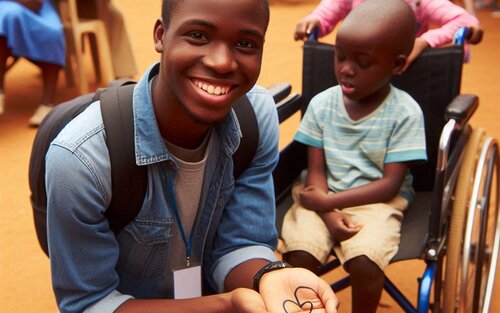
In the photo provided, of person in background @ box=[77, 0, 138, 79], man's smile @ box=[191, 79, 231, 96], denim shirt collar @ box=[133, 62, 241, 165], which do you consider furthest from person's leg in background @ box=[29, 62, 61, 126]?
man's smile @ box=[191, 79, 231, 96]

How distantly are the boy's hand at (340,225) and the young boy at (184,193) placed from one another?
1.26ft

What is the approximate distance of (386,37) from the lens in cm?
187

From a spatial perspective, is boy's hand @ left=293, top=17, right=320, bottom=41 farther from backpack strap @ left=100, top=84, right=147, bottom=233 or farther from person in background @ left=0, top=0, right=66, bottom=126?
person in background @ left=0, top=0, right=66, bottom=126

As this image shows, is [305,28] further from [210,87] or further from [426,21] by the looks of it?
[210,87]

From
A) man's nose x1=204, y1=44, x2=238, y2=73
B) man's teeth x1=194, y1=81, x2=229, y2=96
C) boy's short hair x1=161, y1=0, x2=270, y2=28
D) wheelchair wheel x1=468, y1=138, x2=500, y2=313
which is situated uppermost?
boy's short hair x1=161, y1=0, x2=270, y2=28

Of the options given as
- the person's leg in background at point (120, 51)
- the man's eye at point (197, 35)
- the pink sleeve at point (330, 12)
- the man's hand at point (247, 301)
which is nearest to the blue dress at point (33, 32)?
the person's leg in background at point (120, 51)

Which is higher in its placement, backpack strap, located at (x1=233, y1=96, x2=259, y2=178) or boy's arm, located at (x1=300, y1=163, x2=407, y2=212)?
backpack strap, located at (x1=233, y1=96, x2=259, y2=178)

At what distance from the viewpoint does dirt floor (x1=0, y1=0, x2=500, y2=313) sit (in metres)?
2.44

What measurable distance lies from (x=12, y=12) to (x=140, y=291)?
277cm

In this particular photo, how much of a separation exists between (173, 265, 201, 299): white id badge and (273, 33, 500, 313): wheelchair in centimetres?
52

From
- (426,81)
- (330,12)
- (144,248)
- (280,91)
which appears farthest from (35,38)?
(144,248)

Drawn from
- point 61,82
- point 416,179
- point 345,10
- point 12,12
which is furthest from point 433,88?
point 61,82

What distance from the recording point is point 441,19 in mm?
2275

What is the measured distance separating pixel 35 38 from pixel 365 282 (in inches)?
107
